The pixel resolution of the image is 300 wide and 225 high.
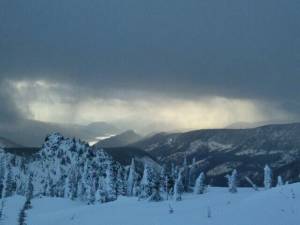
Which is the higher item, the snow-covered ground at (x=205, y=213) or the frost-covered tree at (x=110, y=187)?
the frost-covered tree at (x=110, y=187)

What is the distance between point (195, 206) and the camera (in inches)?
1905

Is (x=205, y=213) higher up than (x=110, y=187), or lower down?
lower down

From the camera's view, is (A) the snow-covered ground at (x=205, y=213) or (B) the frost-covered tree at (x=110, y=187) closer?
(A) the snow-covered ground at (x=205, y=213)

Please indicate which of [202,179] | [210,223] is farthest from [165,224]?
[202,179]

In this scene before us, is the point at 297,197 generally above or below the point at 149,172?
below

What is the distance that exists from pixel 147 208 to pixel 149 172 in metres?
80.3

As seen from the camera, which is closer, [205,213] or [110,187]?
[205,213]

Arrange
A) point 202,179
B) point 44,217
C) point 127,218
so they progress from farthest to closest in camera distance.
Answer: point 202,179, point 44,217, point 127,218

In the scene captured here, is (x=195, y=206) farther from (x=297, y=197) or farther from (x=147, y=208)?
(x=297, y=197)

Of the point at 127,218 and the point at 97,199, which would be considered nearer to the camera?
the point at 127,218

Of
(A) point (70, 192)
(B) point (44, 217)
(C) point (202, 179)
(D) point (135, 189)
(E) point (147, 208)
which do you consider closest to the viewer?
(E) point (147, 208)

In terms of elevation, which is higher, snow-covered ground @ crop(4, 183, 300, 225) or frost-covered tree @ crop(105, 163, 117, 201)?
frost-covered tree @ crop(105, 163, 117, 201)

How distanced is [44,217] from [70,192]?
471 feet

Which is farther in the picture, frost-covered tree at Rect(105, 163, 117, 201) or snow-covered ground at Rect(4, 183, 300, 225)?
frost-covered tree at Rect(105, 163, 117, 201)
